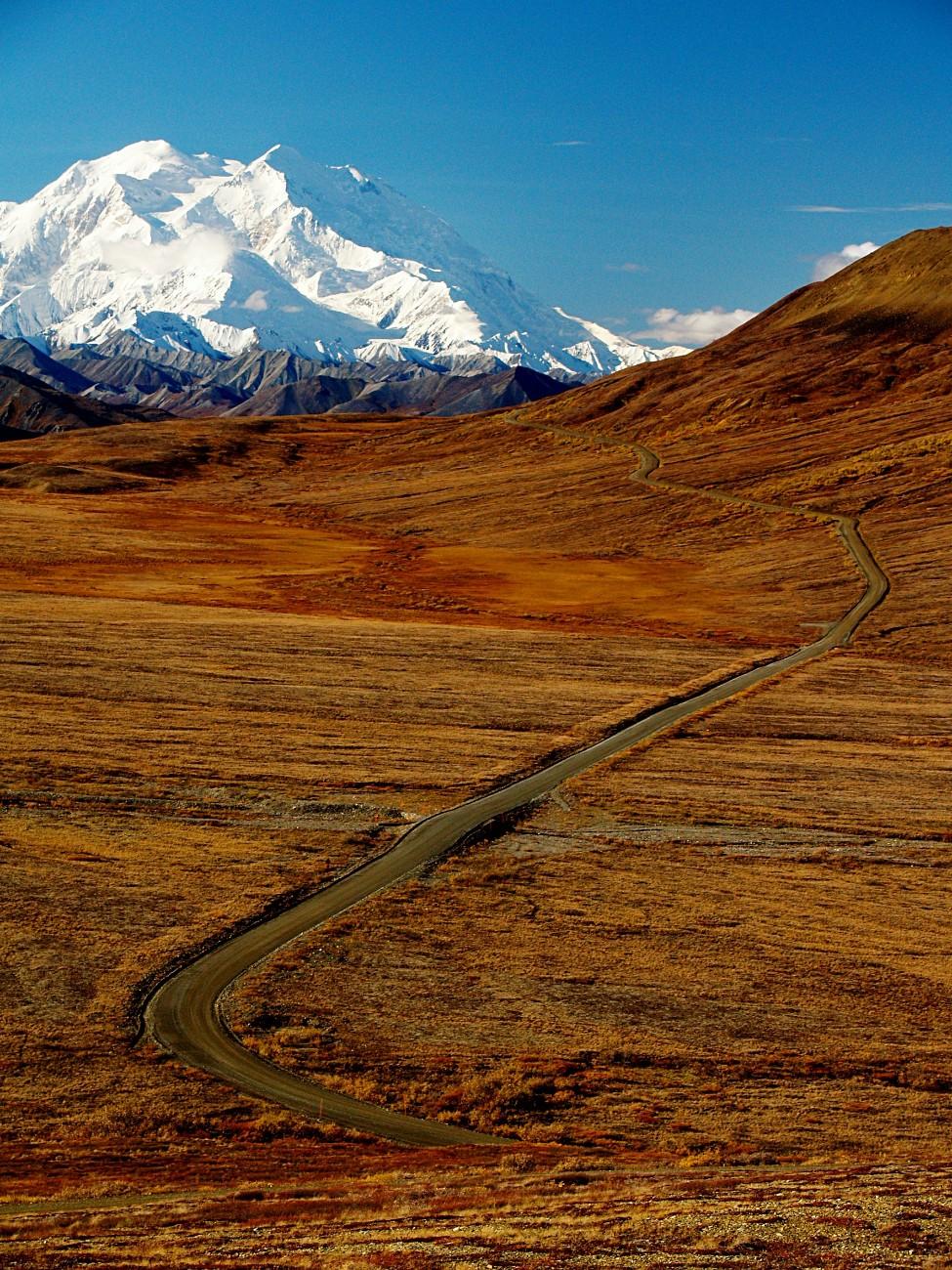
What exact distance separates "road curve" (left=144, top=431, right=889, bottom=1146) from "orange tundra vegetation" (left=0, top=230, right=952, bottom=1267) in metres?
0.63

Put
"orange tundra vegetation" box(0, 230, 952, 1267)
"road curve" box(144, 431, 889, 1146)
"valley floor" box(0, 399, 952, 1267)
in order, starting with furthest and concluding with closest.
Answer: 1. "road curve" box(144, 431, 889, 1146)
2. "orange tundra vegetation" box(0, 230, 952, 1267)
3. "valley floor" box(0, 399, 952, 1267)

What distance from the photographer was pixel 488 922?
3903cm

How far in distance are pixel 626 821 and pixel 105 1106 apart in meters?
24.5

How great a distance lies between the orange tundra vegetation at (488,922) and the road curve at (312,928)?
24.8 inches

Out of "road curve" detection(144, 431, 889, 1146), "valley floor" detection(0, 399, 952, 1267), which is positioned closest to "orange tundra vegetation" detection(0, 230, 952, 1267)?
"valley floor" detection(0, 399, 952, 1267)

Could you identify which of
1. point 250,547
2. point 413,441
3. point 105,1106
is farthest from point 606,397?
point 105,1106

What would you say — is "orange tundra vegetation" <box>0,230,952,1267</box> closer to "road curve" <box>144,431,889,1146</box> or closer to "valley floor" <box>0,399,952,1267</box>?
"valley floor" <box>0,399,952,1267</box>

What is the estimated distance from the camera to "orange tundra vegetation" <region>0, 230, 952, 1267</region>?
24.3 meters

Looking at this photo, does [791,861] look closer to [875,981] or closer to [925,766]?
[875,981]

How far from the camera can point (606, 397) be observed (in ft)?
643

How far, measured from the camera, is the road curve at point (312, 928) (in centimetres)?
2920

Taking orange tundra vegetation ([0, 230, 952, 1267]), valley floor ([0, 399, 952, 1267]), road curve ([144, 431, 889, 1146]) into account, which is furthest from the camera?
road curve ([144, 431, 889, 1146])

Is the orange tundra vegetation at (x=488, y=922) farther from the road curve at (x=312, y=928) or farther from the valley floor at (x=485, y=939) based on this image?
the road curve at (x=312, y=928)

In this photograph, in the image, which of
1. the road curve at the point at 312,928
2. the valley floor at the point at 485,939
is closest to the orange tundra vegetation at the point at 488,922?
the valley floor at the point at 485,939
